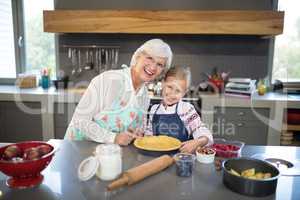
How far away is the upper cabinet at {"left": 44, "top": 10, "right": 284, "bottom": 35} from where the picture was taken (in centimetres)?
266

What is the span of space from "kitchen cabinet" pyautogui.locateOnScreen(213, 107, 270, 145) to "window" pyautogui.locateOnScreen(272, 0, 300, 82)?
79 cm

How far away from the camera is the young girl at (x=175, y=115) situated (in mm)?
1560

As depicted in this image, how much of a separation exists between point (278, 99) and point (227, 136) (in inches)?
22.9

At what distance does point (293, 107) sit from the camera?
8.75 feet

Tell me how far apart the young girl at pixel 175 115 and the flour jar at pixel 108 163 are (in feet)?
1.76

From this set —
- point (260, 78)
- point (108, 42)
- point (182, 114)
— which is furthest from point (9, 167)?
point (260, 78)

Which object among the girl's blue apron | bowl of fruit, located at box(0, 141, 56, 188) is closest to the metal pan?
the girl's blue apron

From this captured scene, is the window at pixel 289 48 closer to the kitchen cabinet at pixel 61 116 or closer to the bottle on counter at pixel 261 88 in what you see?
the bottle on counter at pixel 261 88

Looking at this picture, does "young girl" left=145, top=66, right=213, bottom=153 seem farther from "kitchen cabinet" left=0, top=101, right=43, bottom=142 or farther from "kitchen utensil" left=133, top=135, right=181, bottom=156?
"kitchen cabinet" left=0, top=101, right=43, bottom=142

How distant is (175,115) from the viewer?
159 centimetres

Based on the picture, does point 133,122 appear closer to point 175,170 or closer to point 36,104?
point 175,170

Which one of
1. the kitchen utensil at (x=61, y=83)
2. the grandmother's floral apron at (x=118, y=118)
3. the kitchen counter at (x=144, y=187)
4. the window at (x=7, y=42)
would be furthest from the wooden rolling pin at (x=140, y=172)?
the window at (x=7, y=42)

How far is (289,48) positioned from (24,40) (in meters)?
3.03

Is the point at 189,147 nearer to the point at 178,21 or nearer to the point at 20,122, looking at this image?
the point at 178,21
